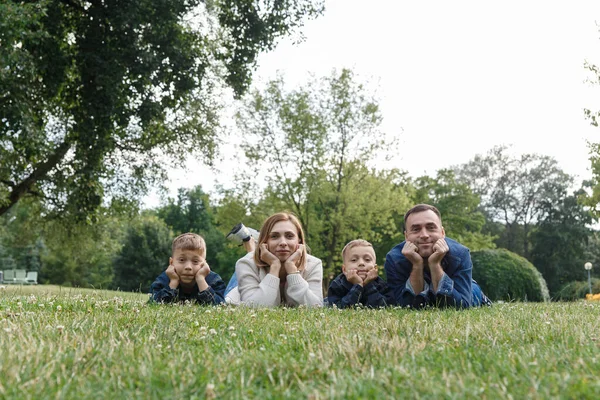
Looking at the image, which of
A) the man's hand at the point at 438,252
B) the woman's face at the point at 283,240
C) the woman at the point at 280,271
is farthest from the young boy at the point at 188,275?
the man's hand at the point at 438,252

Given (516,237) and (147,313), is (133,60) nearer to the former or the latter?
(147,313)

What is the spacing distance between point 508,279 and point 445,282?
42.1 feet

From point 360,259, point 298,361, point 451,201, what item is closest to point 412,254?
point 360,259

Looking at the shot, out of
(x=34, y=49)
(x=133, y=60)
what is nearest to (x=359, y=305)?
(x=133, y=60)

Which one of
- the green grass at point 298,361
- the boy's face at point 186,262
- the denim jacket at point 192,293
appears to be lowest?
the green grass at point 298,361

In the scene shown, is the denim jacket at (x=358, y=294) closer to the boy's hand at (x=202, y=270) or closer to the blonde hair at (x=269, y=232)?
the blonde hair at (x=269, y=232)

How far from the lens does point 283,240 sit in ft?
23.2

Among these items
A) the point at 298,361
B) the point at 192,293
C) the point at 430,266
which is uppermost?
the point at 430,266

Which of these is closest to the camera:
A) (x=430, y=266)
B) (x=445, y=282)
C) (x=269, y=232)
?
(x=430, y=266)

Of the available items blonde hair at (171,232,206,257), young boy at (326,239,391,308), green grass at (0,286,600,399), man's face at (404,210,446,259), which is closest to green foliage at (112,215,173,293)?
blonde hair at (171,232,206,257)

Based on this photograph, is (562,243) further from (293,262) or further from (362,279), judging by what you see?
(293,262)

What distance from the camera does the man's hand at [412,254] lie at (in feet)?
20.0

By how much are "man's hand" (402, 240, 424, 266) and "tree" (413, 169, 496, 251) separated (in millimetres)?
37793

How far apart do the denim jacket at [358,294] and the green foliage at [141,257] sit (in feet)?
153
